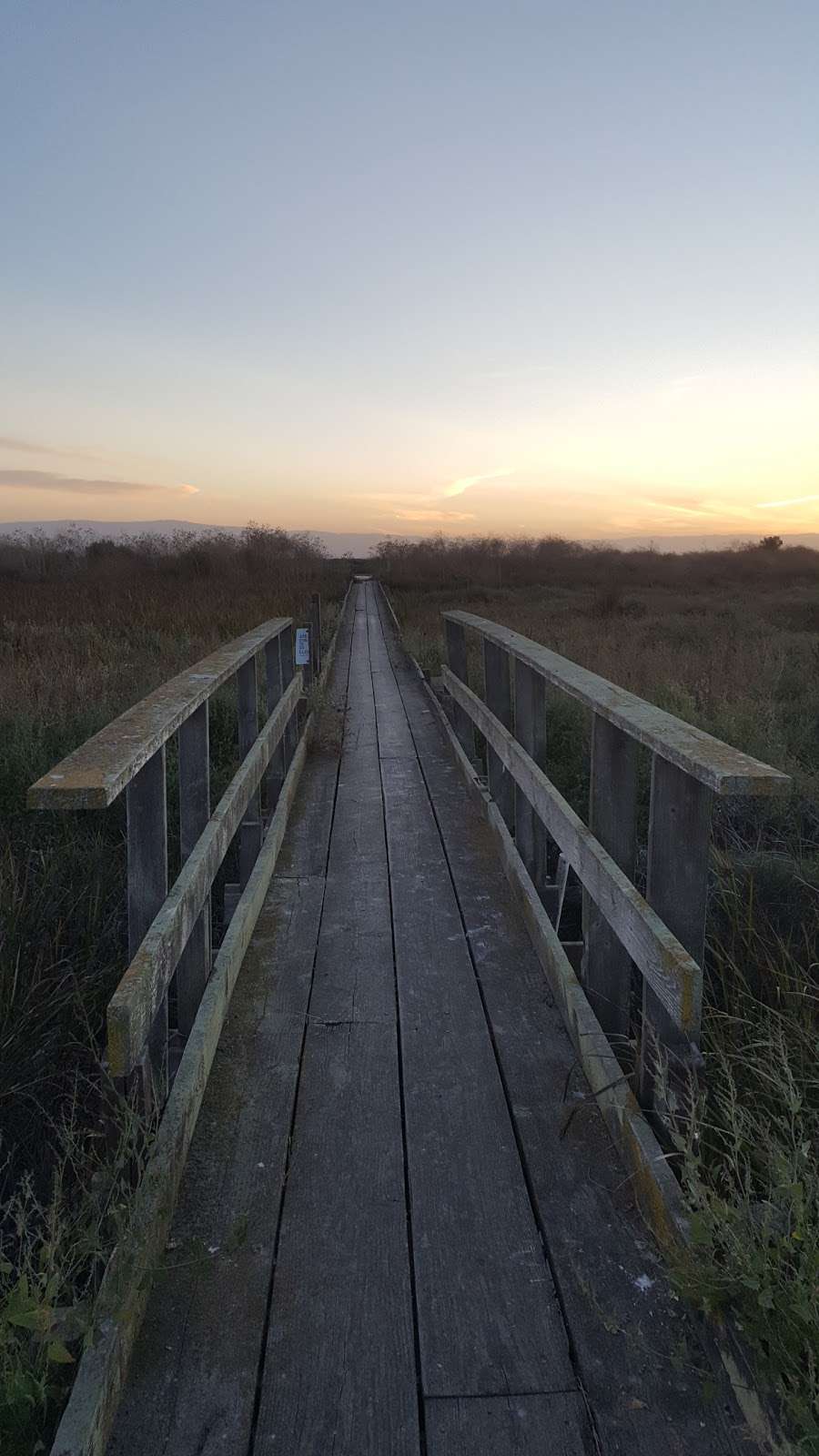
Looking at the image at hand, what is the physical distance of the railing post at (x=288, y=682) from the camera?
6086 mm

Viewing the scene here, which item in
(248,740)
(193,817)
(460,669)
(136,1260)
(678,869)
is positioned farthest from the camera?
(460,669)

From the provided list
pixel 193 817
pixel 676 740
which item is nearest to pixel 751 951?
pixel 676 740

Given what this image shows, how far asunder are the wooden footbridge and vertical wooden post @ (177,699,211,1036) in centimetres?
1

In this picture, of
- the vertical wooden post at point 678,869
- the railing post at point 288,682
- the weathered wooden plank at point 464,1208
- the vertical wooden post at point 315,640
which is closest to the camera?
the weathered wooden plank at point 464,1208

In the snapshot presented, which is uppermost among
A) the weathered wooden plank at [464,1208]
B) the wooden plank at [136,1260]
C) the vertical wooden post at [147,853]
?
the vertical wooden post at [147,853]

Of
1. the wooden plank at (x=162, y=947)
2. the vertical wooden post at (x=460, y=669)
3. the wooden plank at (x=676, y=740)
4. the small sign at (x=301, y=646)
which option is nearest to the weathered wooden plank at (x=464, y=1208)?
the wooden plank at (x=162, y=947)

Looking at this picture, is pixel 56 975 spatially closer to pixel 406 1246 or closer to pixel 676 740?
pixel 406 1246

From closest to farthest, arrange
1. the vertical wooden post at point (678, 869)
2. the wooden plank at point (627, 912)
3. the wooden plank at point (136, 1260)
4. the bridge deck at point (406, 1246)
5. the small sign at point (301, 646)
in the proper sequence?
1. the wooden plank at point (136, 1260)
2. the bridge deck at point (406, 1246)
3. the wooden plank at point (627, 912)
4. the vertical wooden post at point (678, 869)
5. the small sign at point (301, 646)

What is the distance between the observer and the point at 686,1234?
1787mm

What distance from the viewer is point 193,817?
Result: 3201 mm

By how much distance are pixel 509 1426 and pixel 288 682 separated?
5.59 metres

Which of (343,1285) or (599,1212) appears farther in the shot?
(599,1212)

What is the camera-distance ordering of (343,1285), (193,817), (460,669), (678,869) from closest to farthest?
(343,1285), (678,869), (193,817), (460,669)

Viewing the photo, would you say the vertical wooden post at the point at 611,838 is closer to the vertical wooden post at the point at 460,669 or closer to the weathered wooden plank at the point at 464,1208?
the weathered wooden plank at the point at 464,1208
